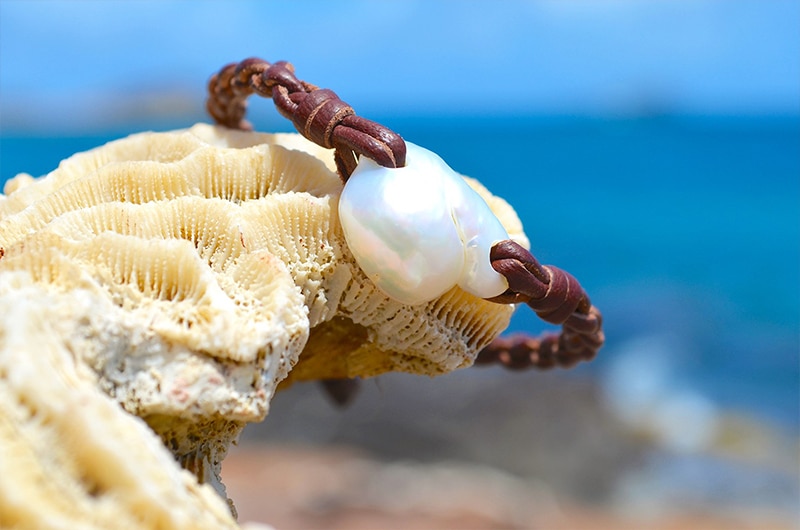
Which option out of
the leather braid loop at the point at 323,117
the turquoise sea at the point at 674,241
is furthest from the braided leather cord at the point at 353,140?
the turquoise sea at the point at 674,241

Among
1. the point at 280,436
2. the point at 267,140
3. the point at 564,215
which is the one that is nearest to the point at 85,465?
the point at 267,140

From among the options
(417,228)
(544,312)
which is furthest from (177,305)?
(544,312)

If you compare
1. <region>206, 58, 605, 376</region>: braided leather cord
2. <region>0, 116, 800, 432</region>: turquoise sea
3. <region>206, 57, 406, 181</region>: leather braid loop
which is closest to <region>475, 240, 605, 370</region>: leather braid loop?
<region>206, 58, 605, 376</region>: braided leather cord

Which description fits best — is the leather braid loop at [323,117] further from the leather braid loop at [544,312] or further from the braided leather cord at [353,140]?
the leather braid loop at [544,312]

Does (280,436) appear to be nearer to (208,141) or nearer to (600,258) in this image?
(208,141)

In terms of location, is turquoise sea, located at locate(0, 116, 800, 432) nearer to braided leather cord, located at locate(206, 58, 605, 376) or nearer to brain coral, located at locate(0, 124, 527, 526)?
braided leather cord, located at locate(206, 58, 605, 376)

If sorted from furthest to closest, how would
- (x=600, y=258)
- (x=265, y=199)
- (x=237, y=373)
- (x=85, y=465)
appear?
1. (x=600, y=258)
2. (x=265, y=199)
3. (x=237, y=373)
4. (x=85, y=465)
